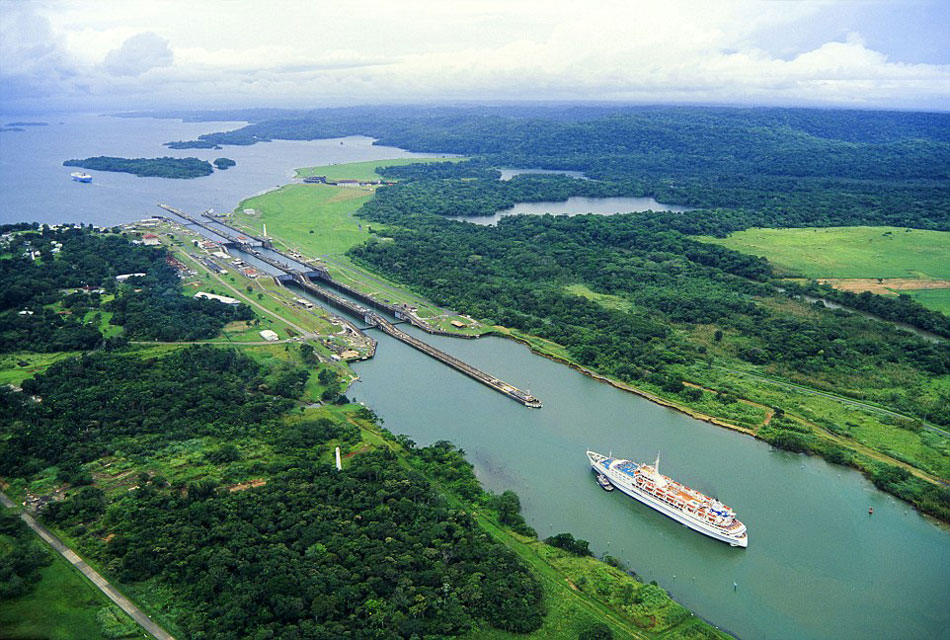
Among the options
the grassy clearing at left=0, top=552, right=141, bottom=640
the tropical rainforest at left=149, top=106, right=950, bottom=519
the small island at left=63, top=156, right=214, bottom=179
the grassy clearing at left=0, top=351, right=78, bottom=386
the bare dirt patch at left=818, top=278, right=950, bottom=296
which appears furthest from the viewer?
the small island at left=63, top=156, right=214, bottom=179

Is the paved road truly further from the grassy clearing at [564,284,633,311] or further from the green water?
the grassy clearing at [564,284,633,311]

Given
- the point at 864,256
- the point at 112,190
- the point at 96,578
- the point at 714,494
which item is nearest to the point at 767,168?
the point at 864,256

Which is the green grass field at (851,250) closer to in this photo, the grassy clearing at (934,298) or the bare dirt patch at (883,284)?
the bare dirt patch at (883,284)

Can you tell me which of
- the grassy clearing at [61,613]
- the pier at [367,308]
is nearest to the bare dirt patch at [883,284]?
the pier at [367,308]

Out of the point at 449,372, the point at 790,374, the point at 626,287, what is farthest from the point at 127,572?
the point at 626,287

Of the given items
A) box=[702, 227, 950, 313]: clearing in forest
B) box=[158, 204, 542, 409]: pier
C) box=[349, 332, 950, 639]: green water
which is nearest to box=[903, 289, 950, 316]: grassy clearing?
box=[702, 227, 950, 313]: clearing in forest

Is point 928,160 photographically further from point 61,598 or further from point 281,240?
point 61,598
